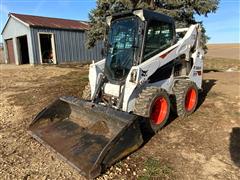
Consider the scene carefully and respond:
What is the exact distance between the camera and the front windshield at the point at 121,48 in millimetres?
5262

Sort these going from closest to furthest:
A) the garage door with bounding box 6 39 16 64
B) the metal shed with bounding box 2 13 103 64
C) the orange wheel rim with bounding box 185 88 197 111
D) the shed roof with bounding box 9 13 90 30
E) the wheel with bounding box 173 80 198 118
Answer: the wheel with bounding box 173 80 198 118 < the orange wheel rim with bounding box 185 88 197 111 < the metal shed with bounding box 2 13 103 64 < the shed roof with bounding box 9 13 90 30 < the garage door with bounding box 6 39 16 64

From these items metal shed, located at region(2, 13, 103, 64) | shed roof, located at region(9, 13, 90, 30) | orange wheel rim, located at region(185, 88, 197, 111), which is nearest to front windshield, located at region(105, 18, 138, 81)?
orange wheel rim, located at region(185, 88, 197, 111)

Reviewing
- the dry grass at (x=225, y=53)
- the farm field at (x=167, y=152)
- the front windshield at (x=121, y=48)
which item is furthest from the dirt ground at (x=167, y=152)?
the dry grass at (x=225, y=53)

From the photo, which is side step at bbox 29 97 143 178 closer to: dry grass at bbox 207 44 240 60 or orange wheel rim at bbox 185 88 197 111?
orange wheel rim at bbox 185 88 197 111

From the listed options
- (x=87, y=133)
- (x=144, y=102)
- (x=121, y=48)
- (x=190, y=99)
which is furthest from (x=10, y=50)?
(x=144, y=102)

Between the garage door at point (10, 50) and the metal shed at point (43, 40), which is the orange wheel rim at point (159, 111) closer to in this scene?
the metal shed at point (43, 40)

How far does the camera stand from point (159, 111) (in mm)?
5340

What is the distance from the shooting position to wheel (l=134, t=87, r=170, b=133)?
4805mm

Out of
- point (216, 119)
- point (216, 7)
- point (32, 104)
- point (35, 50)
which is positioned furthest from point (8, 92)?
point (35, 50)

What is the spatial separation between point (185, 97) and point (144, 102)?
158 cm

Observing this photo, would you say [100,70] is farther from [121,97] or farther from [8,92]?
[8,92]

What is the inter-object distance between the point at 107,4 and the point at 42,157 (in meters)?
9.12

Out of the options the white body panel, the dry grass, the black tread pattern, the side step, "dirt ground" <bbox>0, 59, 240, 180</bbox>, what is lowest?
the dry grass

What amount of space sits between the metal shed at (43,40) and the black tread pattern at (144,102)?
15.4 m
